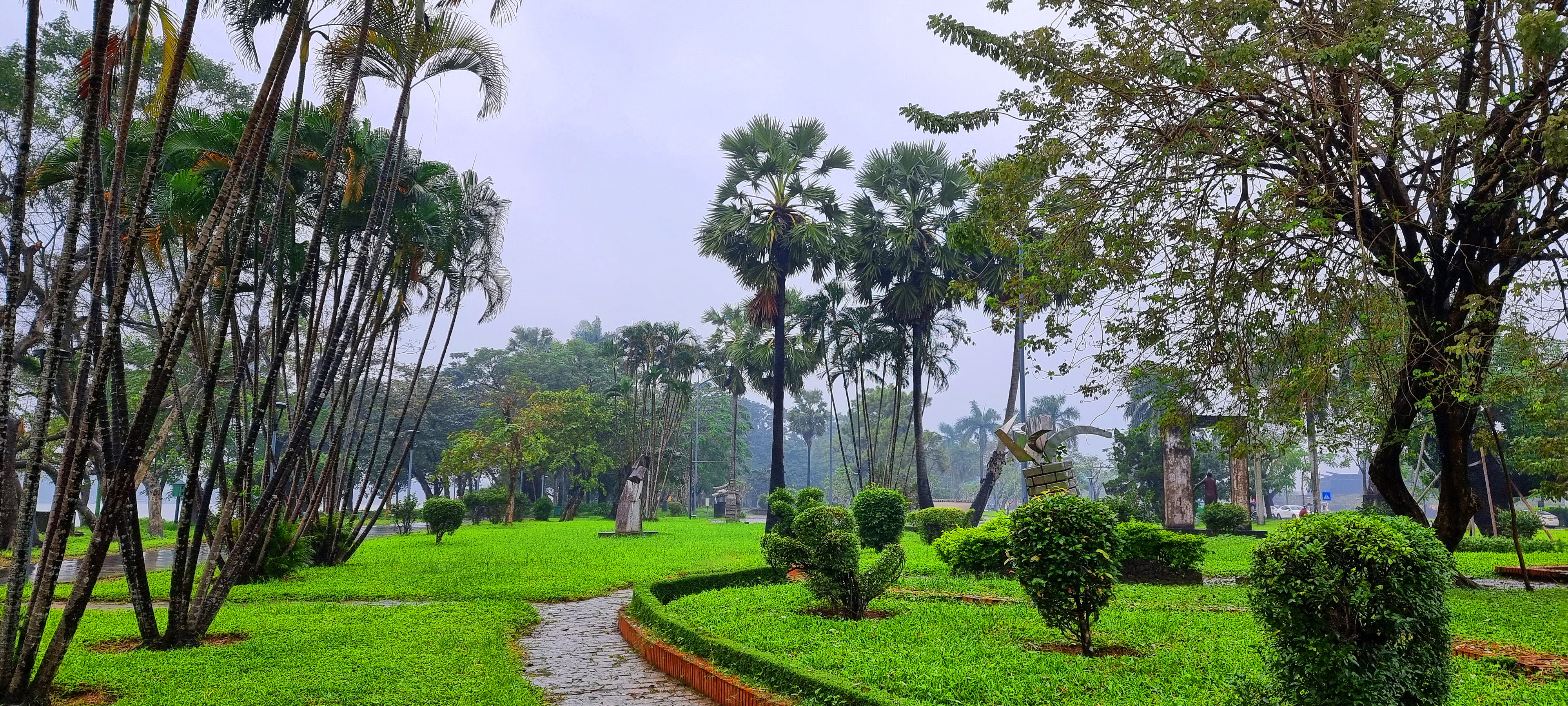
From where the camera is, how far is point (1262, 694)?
163 inches

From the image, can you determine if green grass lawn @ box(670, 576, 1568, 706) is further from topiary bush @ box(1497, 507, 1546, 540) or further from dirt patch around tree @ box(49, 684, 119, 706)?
topiary bush @ box(1497, 507, 1546, 540)

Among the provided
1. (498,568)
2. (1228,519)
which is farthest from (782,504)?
(1228,519)

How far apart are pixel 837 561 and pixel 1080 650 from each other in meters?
2.39

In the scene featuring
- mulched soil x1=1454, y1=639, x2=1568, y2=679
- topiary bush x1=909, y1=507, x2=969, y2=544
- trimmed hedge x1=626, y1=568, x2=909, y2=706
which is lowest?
trimmed hedge x1=626, y1=568, x2=909, y2=706

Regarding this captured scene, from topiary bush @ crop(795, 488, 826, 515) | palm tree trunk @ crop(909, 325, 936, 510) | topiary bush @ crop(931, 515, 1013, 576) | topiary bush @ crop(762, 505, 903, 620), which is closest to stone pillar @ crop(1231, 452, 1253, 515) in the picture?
palm tree trunk @ crop(909, 325, 936, 510)

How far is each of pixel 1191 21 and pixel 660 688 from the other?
7.44 metres

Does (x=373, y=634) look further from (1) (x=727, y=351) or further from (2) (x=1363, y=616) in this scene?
(1) (x=727, y=351)

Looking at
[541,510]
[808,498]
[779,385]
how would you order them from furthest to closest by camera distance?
[541,510], [779,385], [808,498]

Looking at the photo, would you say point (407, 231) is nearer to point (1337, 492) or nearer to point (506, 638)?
point (506, 638)

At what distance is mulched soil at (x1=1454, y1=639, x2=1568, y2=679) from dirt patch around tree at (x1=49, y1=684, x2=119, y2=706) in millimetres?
8326

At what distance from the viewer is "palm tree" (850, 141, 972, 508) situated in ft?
85.3

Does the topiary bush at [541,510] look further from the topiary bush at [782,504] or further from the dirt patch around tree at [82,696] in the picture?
the dirt patch around tree at [82,696]

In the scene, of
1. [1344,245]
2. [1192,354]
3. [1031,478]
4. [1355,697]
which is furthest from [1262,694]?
[1031,478]

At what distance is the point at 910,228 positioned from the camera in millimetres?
25797
